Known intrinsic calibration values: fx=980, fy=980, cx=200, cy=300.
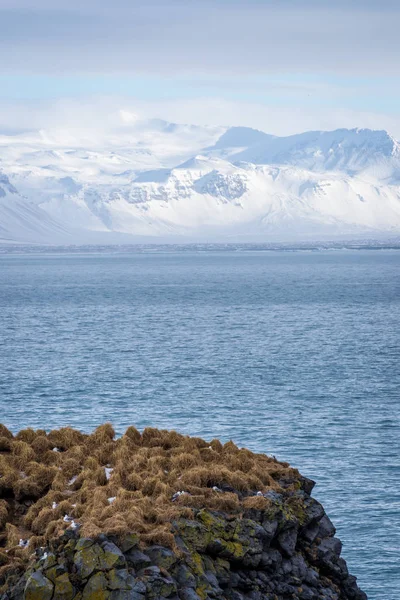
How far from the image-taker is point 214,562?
78.1ft

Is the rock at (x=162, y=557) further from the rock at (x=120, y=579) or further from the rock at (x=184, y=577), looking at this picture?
the rock at (x=120, y=579)

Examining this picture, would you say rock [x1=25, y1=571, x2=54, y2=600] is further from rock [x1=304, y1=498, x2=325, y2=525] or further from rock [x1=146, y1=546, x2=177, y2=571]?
rock [x1=304, y1=498, x2=325, y2=525]

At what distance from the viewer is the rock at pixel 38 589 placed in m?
21.6

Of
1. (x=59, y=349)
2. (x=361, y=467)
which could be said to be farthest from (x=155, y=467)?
(x=59, y=349)

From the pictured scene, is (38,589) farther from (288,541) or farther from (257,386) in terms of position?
(257,386)

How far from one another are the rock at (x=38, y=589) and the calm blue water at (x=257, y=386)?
1621 cm

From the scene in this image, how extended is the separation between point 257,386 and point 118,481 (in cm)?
4824

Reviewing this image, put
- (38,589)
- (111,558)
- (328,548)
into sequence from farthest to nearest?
(328,548)
(111,558)
(38,589)

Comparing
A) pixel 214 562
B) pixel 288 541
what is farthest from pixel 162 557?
pixel 288 541

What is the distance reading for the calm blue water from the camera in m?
44.3

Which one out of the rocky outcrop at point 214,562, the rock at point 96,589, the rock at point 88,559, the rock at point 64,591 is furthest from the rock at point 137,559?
the rock at point 64,591

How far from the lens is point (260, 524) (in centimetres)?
2527

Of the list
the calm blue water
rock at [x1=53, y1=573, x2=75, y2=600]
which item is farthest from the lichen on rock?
the calm blue water

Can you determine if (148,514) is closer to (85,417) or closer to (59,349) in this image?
(85,417)
